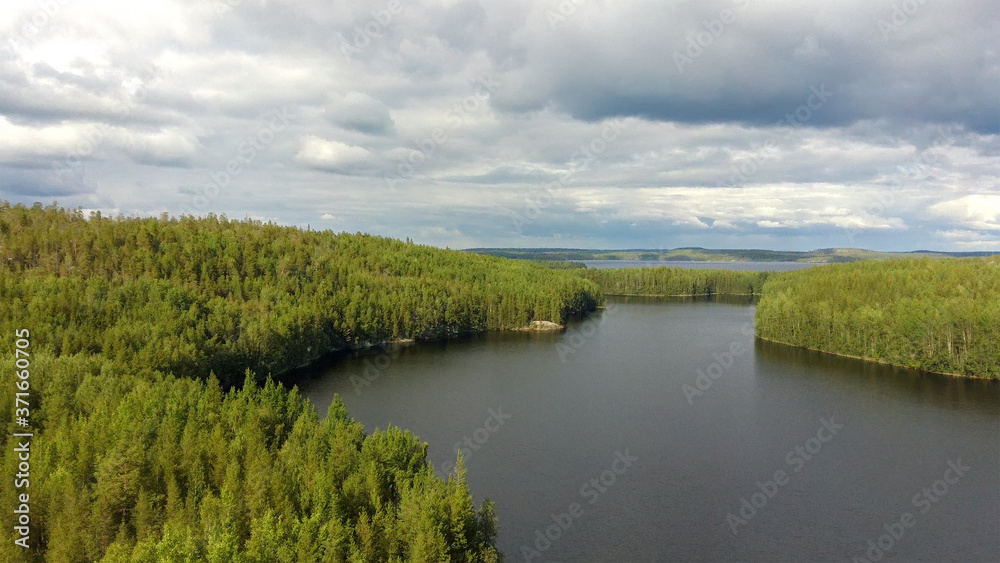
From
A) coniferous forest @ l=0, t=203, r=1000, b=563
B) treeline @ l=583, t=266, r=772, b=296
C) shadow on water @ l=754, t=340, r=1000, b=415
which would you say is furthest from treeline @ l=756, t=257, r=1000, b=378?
treeline @ l=583, t=266, r=772, b=296

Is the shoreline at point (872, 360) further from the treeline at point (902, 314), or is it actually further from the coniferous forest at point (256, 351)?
the coniferous forest at point (256, 351)

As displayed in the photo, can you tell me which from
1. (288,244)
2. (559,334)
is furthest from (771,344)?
(288,244)

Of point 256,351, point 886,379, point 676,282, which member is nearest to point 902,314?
point 886,379

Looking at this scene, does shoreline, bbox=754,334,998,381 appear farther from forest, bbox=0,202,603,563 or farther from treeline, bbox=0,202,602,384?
forest, bbox=0,202,603,563

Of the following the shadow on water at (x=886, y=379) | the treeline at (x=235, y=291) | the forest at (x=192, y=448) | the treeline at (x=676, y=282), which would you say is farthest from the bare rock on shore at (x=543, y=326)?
the treeline at (x=676, y=282)

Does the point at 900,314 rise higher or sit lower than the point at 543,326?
higher

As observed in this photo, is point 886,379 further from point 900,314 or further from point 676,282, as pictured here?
point 676,282

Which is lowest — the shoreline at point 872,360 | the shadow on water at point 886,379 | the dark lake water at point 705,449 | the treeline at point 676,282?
the dark lake water at point 705,449
